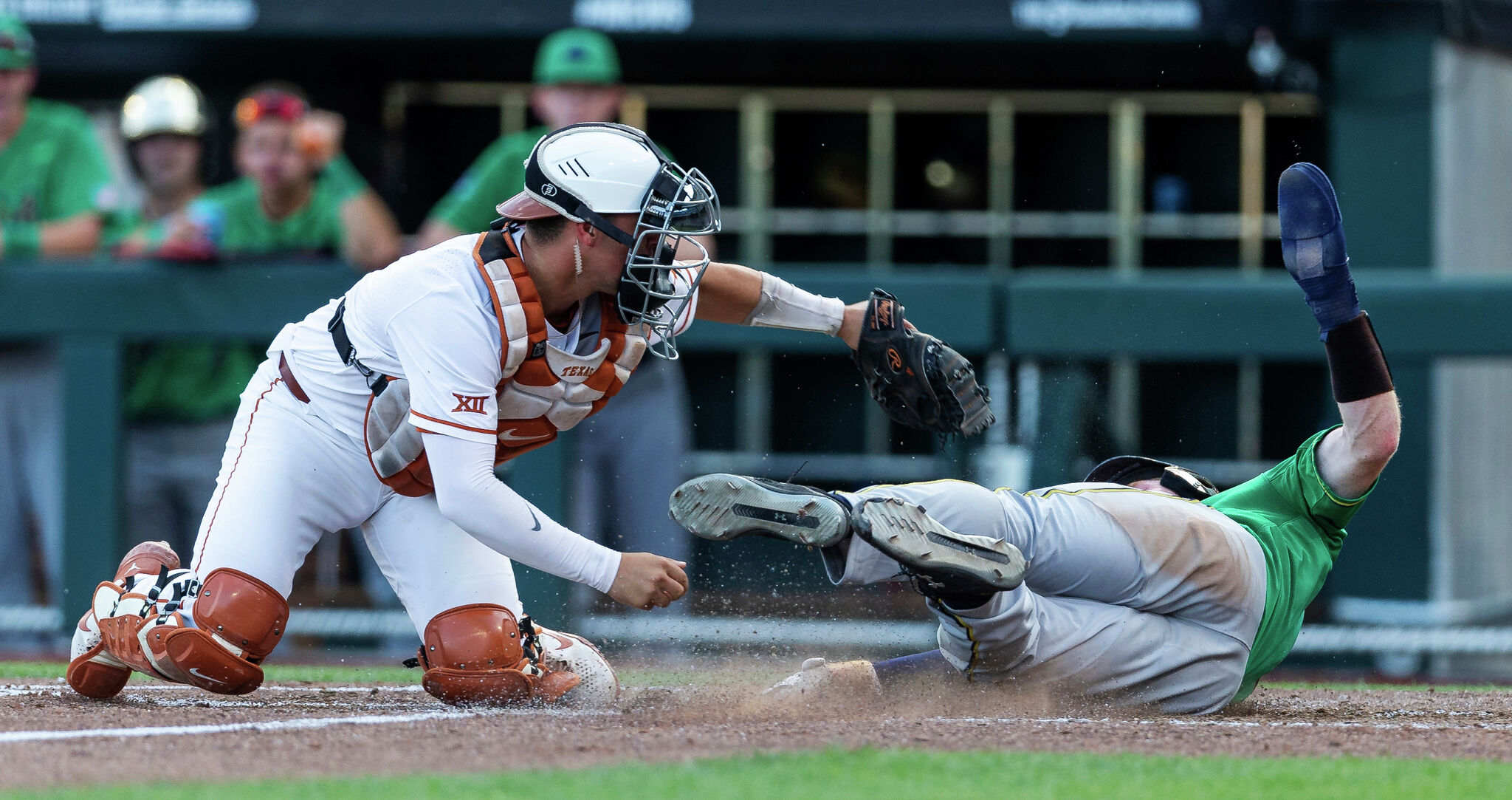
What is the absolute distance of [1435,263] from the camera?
7602 millimetres

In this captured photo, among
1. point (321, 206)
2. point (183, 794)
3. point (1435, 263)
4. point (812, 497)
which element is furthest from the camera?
point (1435, 263)

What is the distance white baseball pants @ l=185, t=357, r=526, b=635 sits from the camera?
425 centimetres

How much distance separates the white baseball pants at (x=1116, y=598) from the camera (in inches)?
151

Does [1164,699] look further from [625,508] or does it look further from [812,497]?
[625,508]

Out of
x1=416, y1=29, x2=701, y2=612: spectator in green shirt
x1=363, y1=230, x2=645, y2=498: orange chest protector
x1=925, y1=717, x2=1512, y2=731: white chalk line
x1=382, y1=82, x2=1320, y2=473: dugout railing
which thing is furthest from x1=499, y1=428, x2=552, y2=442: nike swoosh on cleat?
x1=382, y1=82, x2=1320, y2=473: dugout railing

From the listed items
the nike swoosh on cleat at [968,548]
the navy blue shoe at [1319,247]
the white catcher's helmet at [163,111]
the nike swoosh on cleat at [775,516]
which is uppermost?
the white catcher's helmet at [163,111]

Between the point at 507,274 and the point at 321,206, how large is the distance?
3331mm

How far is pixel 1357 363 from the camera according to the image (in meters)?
4.12

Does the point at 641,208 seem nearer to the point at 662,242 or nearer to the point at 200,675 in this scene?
the point at 662,242

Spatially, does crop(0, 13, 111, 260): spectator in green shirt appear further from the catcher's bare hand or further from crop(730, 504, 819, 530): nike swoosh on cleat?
crop(730, 504, 819, 530): nike swoosh on cleat

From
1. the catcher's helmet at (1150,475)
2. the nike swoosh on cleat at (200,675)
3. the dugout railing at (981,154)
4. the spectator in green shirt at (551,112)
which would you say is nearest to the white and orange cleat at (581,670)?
the nike swoosh on cleat at (200,675)

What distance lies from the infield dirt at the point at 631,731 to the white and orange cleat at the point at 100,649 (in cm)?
5

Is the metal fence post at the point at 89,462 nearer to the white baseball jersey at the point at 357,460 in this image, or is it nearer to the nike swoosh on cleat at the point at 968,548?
the white baseball jersey at the point at 357,460

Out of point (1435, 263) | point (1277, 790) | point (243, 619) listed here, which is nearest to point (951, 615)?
point (1277, 790)
